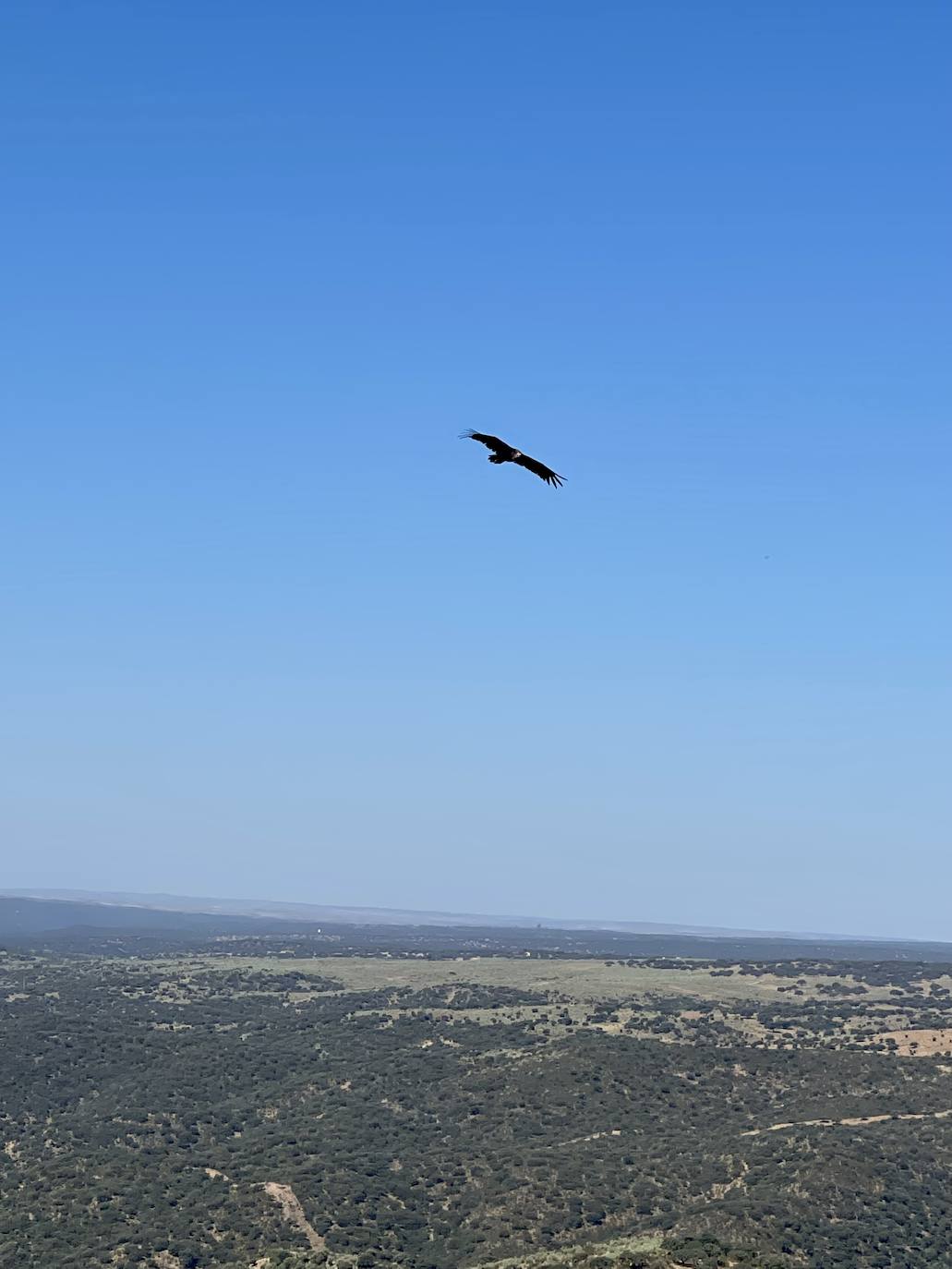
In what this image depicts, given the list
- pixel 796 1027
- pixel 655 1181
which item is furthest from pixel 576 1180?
pixel 796 1027

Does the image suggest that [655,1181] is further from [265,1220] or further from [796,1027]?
[796,1027]

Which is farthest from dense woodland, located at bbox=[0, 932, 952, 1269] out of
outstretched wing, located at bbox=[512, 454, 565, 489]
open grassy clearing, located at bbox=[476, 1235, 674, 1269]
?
outstretched wing, located at bbox=[512, 454, 565, 489]

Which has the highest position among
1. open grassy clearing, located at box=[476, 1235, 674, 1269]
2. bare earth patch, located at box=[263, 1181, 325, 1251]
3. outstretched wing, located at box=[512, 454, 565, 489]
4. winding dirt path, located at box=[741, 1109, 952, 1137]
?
outstretched wing, located at box=[512, 454, 565, 489]

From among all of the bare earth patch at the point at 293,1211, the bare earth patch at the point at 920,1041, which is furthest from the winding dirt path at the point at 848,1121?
the bare earth patch at the point at 293,1211

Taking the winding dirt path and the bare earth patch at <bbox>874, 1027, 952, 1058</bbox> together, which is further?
the bare earth patch at <bbox>874, 1027, 952, 1058</bbox>

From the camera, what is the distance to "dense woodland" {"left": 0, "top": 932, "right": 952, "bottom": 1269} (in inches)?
3036

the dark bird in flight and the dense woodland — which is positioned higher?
the dark bird in flight

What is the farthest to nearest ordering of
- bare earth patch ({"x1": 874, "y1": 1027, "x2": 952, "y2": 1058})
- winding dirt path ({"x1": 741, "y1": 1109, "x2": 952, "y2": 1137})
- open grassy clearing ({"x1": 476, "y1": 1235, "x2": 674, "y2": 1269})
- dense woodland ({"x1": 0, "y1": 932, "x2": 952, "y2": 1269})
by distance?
bare earth patch ({"x1": 874, "y1": 1027, "x2": 952, "y2": 1058}), winding dirt path ({"x1": 741, "y1": 1109, "x2": 952, "y2": 1137}), dense woodland ({"x1": 0, "y1": 932, "x2": 952, "y2": 1269}), open grassy clearing ({"x1": 476, "y1": 1235, "x2": 674, "y2": 1269})

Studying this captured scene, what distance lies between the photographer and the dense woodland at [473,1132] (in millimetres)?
77125

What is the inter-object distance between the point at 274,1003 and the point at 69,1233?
2792 inches

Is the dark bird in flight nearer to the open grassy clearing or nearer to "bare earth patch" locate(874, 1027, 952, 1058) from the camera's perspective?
the open grassy clearing

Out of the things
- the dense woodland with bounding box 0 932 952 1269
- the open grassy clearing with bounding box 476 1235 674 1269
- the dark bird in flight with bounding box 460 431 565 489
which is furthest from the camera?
the dense woodland with bounding box 0 932 952 1269

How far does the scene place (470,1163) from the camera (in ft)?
297

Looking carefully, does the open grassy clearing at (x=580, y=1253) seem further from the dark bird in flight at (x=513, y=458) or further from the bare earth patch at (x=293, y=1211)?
the dark bird in flight at (x=513, y=458)
